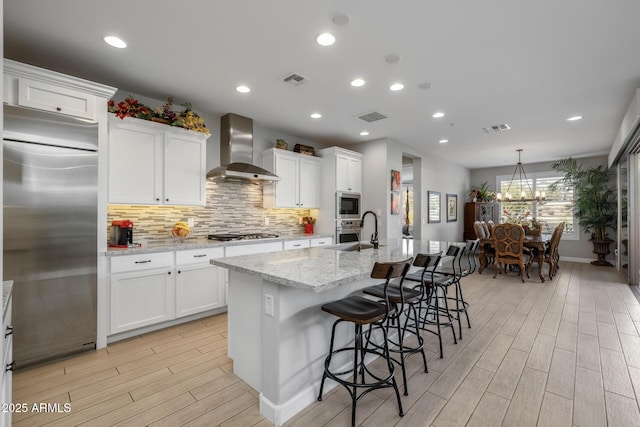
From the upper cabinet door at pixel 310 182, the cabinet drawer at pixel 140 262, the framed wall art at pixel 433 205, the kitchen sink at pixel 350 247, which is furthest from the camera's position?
the framed wall art at pixel 433 205

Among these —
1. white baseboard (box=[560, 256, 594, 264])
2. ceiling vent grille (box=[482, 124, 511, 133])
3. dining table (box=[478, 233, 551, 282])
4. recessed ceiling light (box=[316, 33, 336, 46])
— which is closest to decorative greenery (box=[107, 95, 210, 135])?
recessed ceiling light (box=[316, 33, 336, 46])

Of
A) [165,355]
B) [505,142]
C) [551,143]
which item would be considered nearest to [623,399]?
[165,355]

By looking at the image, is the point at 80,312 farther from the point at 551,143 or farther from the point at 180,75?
the point at 551,143

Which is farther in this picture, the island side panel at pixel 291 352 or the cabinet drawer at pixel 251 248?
the cabinet drawer at pixel 251 248

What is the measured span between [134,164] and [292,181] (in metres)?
2.32

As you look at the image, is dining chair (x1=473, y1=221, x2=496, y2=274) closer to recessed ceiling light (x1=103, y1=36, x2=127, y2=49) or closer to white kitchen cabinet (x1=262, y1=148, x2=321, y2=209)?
white kitchen cabinet (x1=262, y1=148, x2=321, y2=209)

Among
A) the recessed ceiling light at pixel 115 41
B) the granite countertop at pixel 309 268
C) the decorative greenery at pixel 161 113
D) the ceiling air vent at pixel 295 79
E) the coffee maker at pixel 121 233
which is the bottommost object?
the granite countertop at pixel 309 268

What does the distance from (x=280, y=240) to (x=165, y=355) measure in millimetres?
2010

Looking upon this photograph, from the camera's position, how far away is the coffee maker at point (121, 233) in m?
3.25

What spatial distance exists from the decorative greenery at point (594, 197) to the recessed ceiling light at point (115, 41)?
9101mm

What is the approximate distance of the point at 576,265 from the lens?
7.22m

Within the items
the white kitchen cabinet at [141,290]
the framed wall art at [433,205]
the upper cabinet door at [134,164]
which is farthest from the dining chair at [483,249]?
the upper cabinet door at [134,164]

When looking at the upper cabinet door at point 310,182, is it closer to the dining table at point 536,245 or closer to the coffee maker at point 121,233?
the coffee maker at point 121,233

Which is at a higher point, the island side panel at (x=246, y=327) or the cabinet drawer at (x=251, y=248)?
the cabinet drawer at (x=251, y=248)
